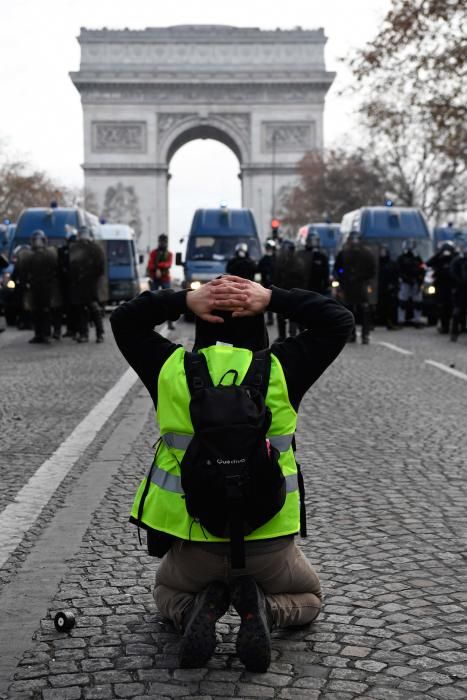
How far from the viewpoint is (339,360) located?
54.9ft

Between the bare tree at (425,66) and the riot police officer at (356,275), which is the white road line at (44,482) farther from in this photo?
the bare tree at (425,66)

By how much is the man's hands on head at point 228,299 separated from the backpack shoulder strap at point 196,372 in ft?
0.37

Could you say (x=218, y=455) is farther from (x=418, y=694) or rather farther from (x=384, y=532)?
(x=384, y=532)

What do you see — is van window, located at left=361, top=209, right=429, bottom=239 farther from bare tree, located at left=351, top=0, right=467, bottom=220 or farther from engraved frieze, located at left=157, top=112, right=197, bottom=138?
engraved frieze, located at left=157, top=112, right=197, bottom=138

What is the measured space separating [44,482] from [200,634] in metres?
3.60

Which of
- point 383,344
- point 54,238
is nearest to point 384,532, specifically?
point 383,344

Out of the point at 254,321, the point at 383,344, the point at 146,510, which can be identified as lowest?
the point at 383,344

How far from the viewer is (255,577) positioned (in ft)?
14.0

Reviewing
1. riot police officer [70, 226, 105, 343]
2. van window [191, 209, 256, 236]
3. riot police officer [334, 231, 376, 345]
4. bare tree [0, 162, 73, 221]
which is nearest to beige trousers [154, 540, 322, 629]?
riot police officer [334, 231, 376, 345]

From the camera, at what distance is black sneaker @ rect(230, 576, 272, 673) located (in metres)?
3.93

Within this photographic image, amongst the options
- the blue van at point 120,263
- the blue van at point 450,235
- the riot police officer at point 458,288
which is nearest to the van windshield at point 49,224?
the blue van at point 120,263

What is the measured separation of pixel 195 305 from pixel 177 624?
0.97 meters

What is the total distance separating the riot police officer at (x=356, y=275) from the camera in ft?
66.4

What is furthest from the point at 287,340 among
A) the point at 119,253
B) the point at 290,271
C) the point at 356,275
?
the point at 119,253
